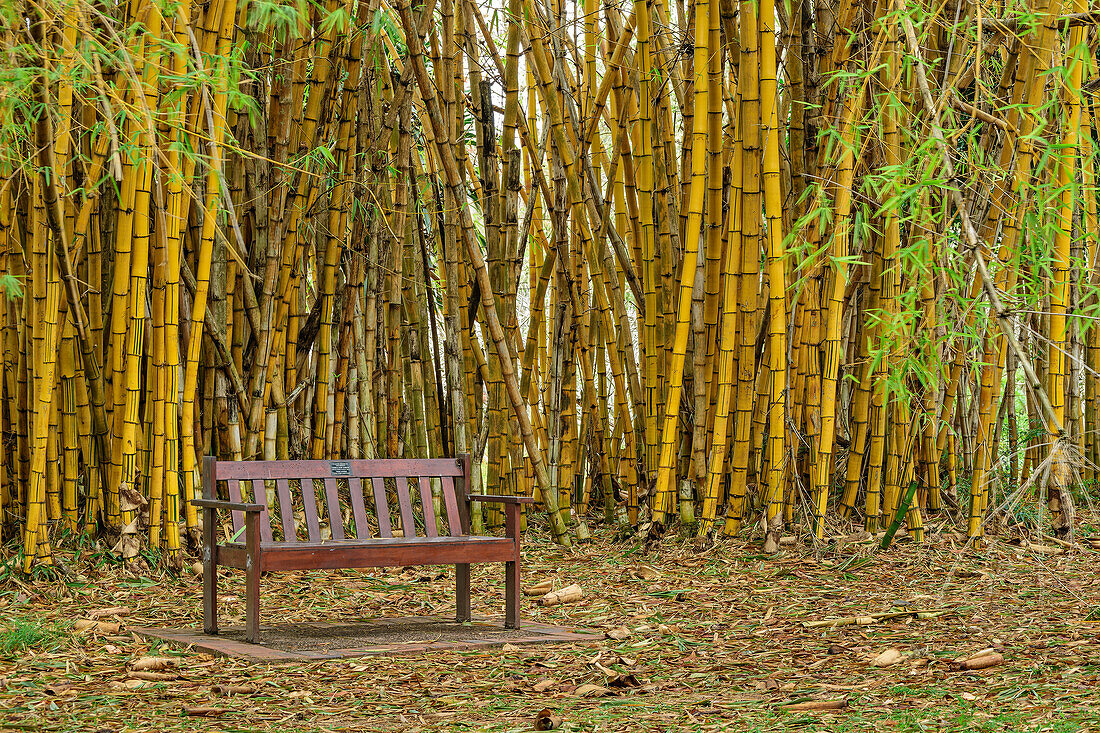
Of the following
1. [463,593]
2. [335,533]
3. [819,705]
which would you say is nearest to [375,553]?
[335,533]

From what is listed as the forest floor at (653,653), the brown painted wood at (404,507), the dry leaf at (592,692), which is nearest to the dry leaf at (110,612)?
the forest floor at (653,653)

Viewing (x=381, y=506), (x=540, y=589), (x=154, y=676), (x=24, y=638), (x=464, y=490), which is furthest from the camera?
(x=540, y=589)

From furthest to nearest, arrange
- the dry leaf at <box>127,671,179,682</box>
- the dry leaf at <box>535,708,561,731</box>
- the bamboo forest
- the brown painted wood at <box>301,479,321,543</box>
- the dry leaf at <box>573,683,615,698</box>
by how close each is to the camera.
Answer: the bamboo forest → the brown painted wood at <box>301,479,321,543</box> → the dry leaf at <box>127,671,179,682</box> → the dry leaf at <box>573,683,615,698</box> → the dry leaf at <box>535,708,561,731</box>

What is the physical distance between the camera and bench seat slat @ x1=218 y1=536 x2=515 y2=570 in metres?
2.59

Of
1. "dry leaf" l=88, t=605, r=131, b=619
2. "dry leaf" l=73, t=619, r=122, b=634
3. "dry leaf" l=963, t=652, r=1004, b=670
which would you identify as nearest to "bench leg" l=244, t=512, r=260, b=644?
"dry leaf" l=73, t=619, r=122, b=634

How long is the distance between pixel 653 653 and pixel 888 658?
0.51 meters

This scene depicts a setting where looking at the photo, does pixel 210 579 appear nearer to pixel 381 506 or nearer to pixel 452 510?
pixel 381 506

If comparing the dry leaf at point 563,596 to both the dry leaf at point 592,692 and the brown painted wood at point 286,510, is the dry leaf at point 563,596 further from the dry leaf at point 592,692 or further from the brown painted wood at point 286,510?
the dry leaf at point 592,692

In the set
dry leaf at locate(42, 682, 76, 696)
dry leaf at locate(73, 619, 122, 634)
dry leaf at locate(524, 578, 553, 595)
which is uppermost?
dry leaf at locate(42, 682, 76, 696)

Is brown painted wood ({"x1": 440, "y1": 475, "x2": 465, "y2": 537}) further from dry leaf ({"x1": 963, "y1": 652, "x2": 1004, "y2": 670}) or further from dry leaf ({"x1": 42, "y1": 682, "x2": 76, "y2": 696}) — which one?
dry leaf ({"x1": 963, "y1": 652, "x2": 1004, "y2": 670})

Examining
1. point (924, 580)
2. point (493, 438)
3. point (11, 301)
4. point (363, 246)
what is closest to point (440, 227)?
point (363, 246)

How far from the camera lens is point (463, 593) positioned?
296cm

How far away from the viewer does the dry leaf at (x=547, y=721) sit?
6.40 ft

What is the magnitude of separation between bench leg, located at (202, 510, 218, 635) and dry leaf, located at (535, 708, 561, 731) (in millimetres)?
1053
